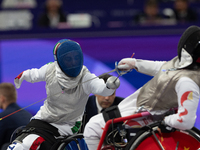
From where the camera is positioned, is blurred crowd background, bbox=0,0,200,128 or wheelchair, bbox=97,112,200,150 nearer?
wheelchair, bbox=97,112,200,150

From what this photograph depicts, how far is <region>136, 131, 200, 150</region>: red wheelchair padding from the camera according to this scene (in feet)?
8.67

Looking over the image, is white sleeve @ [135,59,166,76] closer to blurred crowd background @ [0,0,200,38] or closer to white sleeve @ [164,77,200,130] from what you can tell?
white sleeve @ [164,77,200,130]

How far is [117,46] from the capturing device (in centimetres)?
565

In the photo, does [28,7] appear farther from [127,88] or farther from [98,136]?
[98,136]

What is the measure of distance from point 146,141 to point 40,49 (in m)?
3.53

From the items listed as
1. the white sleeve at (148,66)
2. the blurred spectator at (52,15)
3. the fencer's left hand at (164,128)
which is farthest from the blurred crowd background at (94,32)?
the fencer's left hand at (164,128)

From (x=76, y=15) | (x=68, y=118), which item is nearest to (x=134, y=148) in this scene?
(x=68, y=118)

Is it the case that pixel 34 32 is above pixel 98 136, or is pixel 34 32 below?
above

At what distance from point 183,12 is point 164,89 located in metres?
4.21

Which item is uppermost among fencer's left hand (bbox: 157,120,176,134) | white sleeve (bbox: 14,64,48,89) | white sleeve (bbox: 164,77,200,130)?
white sleeve (bbox: 14,64,48,89)

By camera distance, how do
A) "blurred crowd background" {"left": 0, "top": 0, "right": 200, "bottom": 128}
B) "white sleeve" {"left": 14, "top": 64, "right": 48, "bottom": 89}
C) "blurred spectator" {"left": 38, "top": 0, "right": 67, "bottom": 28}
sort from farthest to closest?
"blurred spectator" {"left": 38, "top": 0, "right": 67, "bottom": 28}
"blurred crowd background" {"left": 0, "top": 0, "right": 200, "bottom": 128}
"white sleeve" {"left": 14, "top": 64, "right": 48, "bottom": 89}

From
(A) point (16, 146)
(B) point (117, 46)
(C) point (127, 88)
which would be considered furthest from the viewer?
(B) point (117, 46)

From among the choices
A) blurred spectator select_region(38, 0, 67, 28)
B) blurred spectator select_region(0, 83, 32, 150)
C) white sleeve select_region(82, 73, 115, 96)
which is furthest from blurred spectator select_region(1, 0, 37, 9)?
white sleeve select_region(82, 73, 115, 96)

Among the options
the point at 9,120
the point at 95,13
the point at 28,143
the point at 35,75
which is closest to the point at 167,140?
the point at 28,143
